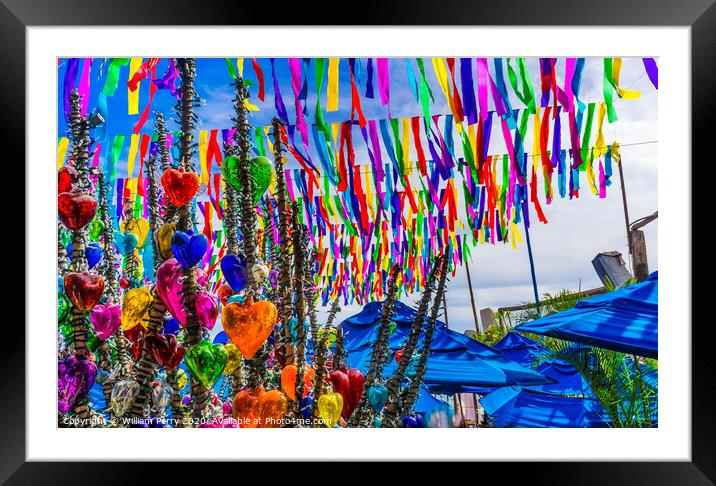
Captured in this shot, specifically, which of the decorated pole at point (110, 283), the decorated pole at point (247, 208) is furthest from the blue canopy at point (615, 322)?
the decorated pole at point (110, 283)

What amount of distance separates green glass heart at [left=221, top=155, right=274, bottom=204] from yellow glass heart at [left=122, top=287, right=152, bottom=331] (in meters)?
0.54

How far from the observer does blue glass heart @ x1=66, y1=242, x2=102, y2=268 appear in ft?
5.82

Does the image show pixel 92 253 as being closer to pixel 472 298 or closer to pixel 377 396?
pixel 377 396

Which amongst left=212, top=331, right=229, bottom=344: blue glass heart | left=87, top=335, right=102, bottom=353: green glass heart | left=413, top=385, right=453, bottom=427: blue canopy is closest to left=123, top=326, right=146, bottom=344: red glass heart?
left=87, top=335, right=102, bottom=353: green glass heart

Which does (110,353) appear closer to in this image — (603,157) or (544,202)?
(544,202)

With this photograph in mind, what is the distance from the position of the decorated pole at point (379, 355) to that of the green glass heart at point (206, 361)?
1.95ft

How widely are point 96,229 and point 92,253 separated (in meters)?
0.11

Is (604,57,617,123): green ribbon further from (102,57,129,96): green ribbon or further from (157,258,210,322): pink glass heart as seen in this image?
(102,57,129,96): green ribbon

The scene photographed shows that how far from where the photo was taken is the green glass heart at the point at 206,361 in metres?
1.61

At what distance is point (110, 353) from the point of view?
1787mm

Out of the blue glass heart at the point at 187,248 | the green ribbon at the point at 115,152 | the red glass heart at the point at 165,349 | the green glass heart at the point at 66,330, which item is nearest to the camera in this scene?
the blue glass heart at the point at 187,248

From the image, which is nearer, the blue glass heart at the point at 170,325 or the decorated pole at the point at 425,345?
the blue glass heart at the point at 170,325
